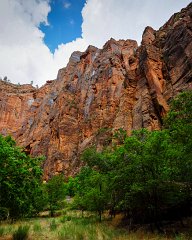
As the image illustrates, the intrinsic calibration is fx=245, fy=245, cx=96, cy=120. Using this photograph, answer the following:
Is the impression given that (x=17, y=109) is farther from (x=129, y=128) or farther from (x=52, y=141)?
(x=129, y=128)

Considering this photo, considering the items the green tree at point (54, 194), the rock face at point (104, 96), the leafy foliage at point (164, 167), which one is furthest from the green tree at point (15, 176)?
the rock face at point (104, 96)

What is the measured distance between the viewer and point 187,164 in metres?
14.2

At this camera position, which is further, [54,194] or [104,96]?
[104,96]

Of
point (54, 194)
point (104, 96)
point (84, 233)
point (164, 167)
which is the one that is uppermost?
point (104, 96)

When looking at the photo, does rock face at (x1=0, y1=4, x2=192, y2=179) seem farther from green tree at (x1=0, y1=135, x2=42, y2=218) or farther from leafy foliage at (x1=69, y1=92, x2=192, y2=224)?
green tree at (x1=0, y1=135, x2=42, y2=218)

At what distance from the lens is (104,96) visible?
7481cm

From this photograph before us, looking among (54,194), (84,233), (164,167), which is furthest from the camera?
(54,194)

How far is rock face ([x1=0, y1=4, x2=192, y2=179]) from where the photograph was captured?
4481cm

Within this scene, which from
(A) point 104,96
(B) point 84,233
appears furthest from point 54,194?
(A) point 104,96

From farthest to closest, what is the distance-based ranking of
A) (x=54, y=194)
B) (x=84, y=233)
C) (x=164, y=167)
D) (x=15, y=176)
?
(x=54, y=194) → (x=164, y=167) → (x=84, y=233) → (x=15, y=176)

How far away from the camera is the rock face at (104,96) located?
44.8 metres

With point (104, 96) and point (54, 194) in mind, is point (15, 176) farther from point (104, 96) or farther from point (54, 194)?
point (104, 96)

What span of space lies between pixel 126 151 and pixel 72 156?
181 ft

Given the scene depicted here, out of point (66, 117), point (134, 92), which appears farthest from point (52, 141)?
point (134, 92)
